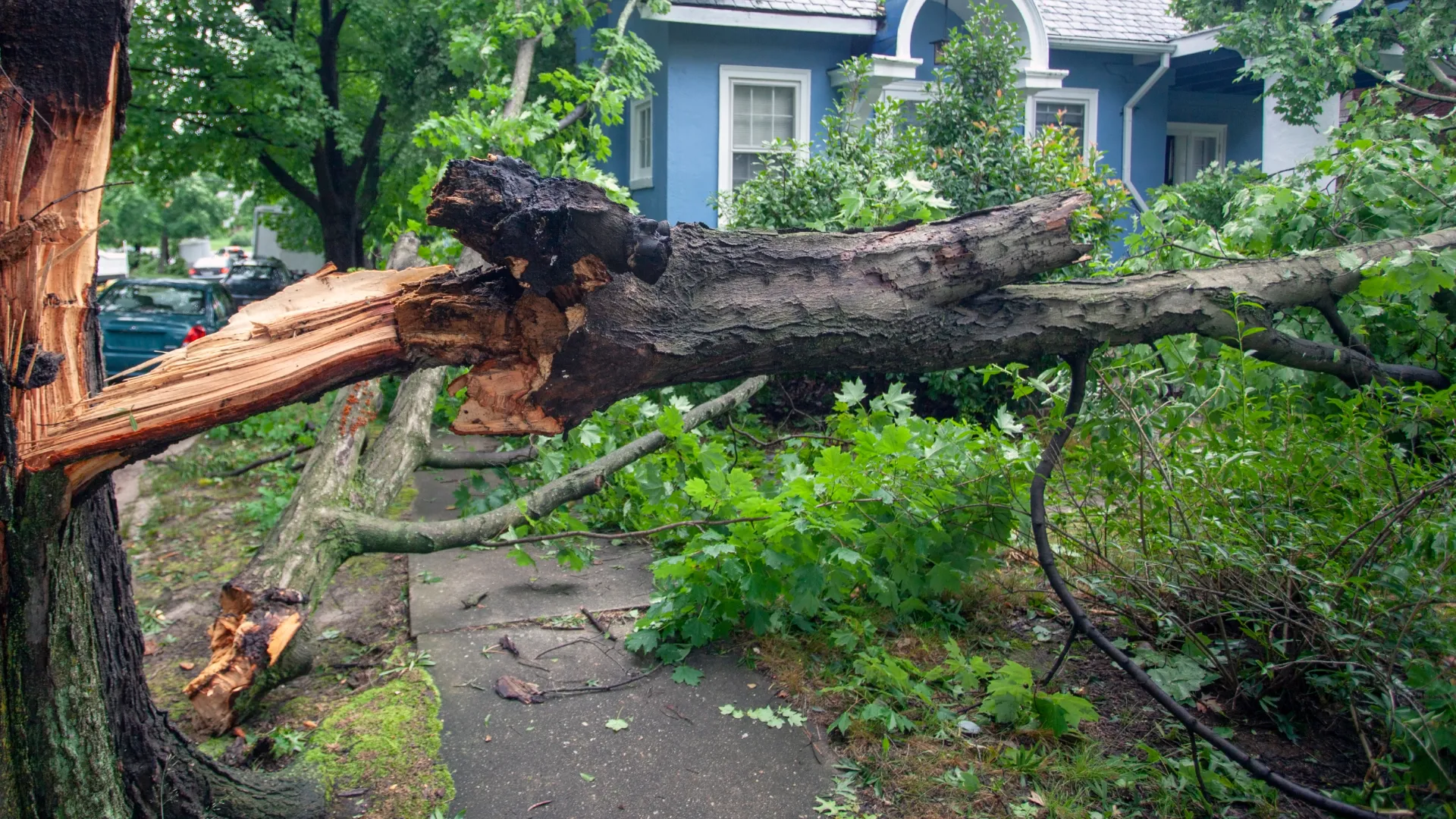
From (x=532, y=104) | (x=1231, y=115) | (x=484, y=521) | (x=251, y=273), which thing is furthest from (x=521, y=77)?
(x=251, y=273)

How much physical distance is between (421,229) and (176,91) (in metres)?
9.69

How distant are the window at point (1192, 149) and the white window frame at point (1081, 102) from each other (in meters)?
2.72

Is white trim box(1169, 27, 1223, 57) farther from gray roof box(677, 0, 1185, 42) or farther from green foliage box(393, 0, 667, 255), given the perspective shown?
green foliage box(393, 0, 667, 255)

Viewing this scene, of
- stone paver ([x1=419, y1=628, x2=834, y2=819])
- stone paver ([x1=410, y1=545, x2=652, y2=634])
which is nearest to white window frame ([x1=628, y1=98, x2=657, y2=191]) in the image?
stone paver ([x1=410, y1=545, x2=652, y2=634])

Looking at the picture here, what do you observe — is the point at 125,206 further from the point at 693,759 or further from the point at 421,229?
the point at 693,759

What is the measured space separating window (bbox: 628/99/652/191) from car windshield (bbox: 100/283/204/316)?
643 cm

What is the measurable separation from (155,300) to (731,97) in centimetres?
860

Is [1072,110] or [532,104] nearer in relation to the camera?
[532,104]

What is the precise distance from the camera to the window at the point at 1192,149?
16438mm

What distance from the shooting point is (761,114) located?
42.1 feet

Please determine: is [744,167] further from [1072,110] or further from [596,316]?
[596,316]

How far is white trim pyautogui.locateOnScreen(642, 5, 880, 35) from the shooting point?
1174 cm

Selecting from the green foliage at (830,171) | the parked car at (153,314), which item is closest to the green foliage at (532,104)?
the green foliage at (830,171)

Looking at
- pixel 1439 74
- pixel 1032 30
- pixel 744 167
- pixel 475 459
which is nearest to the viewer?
pixel 475 459
